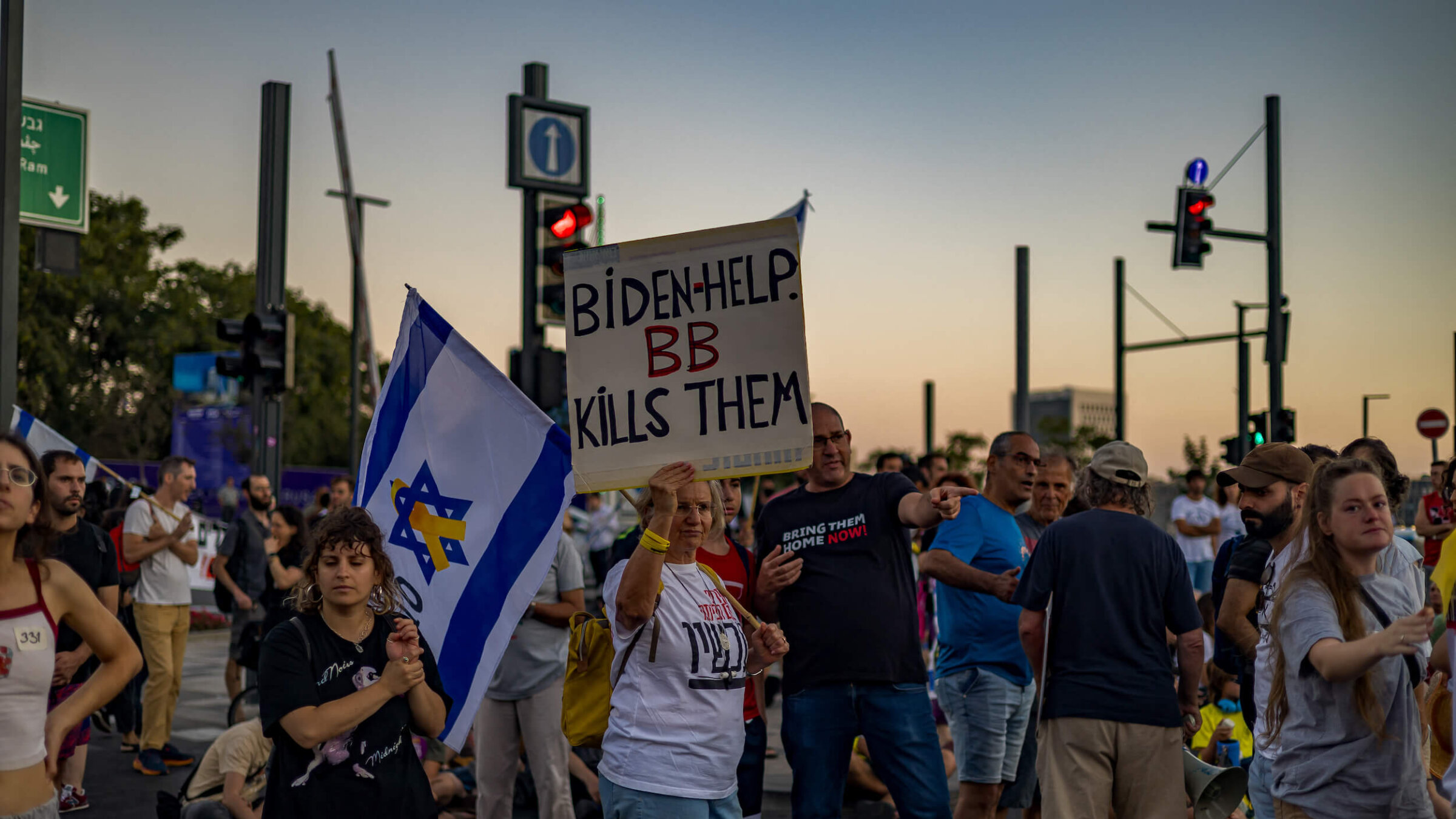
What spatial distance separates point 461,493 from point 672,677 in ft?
3.96

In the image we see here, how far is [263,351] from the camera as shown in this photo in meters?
12.0

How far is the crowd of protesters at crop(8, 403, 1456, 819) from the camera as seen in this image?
369cm

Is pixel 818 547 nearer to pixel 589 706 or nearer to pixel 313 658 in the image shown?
pixel 589 706

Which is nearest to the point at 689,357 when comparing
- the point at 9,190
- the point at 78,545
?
the point at 78,545

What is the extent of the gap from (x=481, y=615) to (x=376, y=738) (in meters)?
0.97

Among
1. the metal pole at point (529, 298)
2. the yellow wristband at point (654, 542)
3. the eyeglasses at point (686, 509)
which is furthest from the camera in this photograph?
the metal pole at point (529, 298)

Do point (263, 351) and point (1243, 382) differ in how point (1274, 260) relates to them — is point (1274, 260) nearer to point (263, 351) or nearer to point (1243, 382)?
point (1243, 382)

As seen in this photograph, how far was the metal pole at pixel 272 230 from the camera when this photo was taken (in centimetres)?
1215

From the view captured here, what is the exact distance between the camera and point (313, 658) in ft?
12.2

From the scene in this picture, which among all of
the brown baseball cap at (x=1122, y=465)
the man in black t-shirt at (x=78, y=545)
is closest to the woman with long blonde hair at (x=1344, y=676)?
the brown baseball cap at (x=1122, y=465)

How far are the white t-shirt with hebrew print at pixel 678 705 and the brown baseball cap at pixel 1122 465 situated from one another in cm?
170

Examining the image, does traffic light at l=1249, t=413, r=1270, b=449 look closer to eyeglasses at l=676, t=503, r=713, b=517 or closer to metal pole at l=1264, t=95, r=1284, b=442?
metal pole at l=1264, t=95, r=1284, b=442

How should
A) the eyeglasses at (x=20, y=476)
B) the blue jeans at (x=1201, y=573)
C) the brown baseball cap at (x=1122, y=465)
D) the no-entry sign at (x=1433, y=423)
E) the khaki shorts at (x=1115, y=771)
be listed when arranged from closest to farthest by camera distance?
the eyeglasses at (x=20, y=476) < the khaki shorts at (x=1115, y=771) < the brown baseball cap at (x=1122, y=465) < the blue jeans at (x=1201, y=573) < the no-entry sign at (x=1433, y=423)

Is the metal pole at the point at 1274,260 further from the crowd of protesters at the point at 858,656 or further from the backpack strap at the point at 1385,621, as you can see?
the backpack strap at the point at 1385,621
